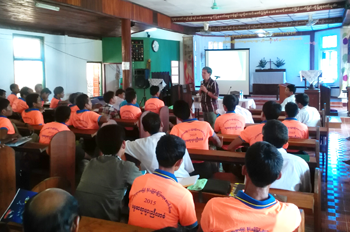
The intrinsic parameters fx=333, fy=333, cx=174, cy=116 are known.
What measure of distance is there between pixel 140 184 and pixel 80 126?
9.30ft

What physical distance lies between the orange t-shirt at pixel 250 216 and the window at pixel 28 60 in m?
8.65

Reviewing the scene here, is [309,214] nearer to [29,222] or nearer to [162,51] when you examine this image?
[29,222]

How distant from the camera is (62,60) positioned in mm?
9992

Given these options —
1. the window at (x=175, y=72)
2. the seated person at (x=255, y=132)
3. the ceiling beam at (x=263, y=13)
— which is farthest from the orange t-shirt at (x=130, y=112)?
the window at (x=175, y=72)

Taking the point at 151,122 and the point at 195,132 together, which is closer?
the point at 151,122

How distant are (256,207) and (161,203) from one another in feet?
1.62

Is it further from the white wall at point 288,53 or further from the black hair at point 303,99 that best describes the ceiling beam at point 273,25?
the black hair at point 303,99

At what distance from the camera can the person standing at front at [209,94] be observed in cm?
548

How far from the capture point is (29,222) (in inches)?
38.6

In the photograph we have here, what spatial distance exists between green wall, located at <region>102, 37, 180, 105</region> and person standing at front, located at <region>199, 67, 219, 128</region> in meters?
5.53

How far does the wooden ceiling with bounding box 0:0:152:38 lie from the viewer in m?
6.71

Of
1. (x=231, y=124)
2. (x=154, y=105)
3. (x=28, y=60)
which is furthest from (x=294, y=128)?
(x=28, y=60)

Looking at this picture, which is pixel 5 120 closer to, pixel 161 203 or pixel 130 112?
pixel 130 112

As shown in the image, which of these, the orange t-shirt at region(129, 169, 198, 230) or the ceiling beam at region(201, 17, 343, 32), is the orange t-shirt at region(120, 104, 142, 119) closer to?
the orange t-shirt at region(129, 169, 198, 230)
